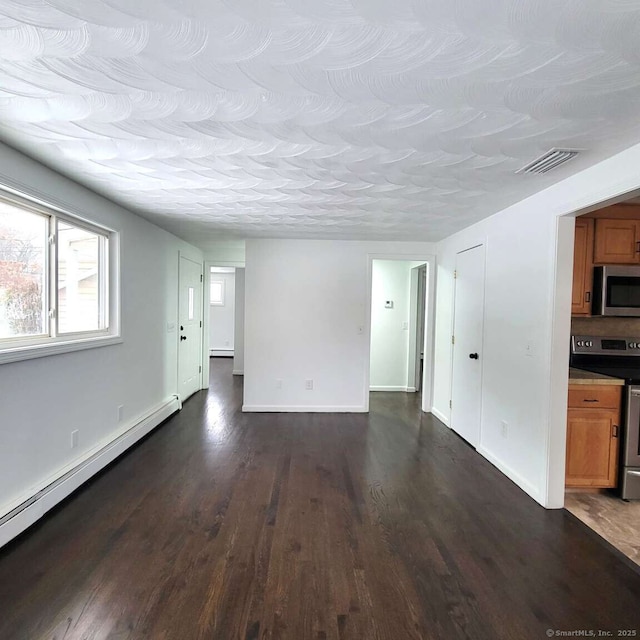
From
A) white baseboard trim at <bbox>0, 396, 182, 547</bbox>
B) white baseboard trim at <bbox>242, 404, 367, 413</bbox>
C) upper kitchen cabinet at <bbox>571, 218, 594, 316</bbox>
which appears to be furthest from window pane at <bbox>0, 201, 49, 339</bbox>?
upper kitchen cabinet at <bbox>571, 218, 594, 316</bbox>

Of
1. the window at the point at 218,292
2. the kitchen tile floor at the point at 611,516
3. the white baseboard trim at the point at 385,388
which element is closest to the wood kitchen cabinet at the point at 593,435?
the kitchen tile floor at the point at 611,516

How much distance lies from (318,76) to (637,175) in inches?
66.9

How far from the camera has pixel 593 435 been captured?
2.67 metres

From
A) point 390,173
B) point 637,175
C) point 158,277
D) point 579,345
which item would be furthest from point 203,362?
point 637,175

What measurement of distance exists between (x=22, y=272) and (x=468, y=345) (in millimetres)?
3759

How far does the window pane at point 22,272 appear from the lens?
2.12 meters

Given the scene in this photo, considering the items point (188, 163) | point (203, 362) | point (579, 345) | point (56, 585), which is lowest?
point (56, 585)

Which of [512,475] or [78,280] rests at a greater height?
[78,280]

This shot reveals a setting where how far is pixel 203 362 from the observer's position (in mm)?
5801

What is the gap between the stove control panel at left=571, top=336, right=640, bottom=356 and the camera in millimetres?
3244

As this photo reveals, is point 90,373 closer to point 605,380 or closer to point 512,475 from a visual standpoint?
point 512,475

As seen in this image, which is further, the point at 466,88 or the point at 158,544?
the point at 158,544

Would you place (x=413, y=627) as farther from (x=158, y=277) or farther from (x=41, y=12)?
(x=158, y=277)

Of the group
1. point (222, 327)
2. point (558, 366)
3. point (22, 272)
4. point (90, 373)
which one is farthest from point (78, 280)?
point (222, 327)
